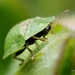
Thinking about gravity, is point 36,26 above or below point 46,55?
above

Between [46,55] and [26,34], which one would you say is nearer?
[46,55]

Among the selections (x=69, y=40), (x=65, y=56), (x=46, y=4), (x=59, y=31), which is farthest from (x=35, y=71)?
(x=46, y=4)

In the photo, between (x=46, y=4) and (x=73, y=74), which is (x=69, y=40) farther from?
(x=46, y=4)

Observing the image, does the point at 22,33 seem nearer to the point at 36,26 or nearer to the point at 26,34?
the point at 26,34

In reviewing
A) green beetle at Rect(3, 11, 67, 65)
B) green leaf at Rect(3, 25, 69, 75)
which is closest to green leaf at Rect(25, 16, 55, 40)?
green beetle at Rect(3, 11, 67, 65)

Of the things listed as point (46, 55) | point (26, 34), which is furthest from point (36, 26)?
point (46, 55)

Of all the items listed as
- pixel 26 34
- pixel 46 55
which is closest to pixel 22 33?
pixel 26 34

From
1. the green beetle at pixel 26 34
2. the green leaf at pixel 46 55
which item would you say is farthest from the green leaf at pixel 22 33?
the green leaf at pixel 46 55

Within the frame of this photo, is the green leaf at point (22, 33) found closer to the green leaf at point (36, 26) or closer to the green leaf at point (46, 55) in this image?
the green leaf at point (36, 26)
